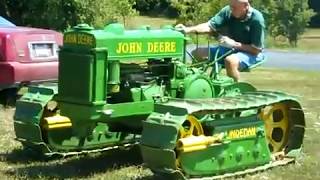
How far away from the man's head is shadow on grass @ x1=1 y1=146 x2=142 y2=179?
1982mm

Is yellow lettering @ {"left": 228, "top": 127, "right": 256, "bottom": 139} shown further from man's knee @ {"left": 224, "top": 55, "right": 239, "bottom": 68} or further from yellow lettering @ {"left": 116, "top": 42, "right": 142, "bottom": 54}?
yellow lettering @ {"left": 116, "top": 42, "right": 142, "bottom": 54}

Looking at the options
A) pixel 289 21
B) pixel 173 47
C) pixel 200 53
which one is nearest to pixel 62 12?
pixel 200 53

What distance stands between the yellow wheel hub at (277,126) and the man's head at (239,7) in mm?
1117

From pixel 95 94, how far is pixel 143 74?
0.86 meters

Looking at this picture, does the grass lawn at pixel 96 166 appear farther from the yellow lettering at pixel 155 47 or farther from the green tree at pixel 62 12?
the green tree at pixel 62 12

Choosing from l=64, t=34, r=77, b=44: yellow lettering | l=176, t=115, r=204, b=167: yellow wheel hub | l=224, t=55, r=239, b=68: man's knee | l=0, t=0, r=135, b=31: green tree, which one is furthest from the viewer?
l=0, t=0, r=135, b=31: green tree

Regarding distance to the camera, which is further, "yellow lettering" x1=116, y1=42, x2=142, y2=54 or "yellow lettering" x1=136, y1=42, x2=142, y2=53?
"yellow lettering" x1=136, y1=42, x2=142, y2=53

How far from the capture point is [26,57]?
1130 centimetres

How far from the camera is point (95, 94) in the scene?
7.05 meters

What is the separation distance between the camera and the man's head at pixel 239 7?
27.3 feet

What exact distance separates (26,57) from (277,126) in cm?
454

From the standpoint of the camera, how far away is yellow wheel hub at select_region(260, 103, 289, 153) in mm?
8317

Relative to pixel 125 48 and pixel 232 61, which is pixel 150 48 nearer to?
pixel 125 48

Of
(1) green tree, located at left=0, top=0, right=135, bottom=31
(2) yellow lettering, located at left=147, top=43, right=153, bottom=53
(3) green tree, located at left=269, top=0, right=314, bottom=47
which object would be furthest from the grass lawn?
(3) green tree, located at left=269, top=0, right=314, bottom=47
